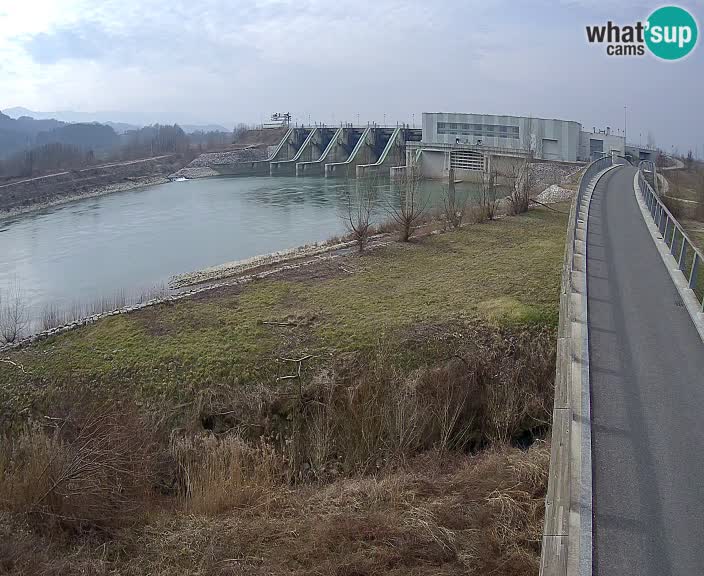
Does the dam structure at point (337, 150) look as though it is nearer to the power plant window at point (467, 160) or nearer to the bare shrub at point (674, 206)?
the power plant window at point (467, 160)

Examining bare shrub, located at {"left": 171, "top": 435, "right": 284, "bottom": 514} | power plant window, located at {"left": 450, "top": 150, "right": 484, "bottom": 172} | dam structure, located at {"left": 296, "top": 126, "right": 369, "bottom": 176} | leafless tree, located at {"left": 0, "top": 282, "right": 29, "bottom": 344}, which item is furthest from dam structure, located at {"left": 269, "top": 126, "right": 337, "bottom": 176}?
bare shrub, located at {"left": 171, "top": 435, "right": 284, "bottom": 514}

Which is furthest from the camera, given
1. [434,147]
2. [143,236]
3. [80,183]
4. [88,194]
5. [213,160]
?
[213,160]

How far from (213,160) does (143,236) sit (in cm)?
4257

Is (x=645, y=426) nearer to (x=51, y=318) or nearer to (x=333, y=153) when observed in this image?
(x=51, y=318)

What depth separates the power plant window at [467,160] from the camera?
53.9 metres

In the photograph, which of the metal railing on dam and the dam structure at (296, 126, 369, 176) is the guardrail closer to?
the metal railing on dam

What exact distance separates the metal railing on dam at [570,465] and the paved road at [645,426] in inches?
4.0

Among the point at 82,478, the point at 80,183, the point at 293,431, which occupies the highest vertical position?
the point at 80,183

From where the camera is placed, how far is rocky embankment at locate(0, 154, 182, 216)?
45062mm

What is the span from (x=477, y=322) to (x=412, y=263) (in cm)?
604

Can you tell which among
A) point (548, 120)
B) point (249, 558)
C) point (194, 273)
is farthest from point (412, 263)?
point (548, 120)

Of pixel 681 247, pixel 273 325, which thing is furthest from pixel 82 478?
pixel 681 247

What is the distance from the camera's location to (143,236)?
31.8 meters

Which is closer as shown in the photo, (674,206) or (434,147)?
(674,206)
